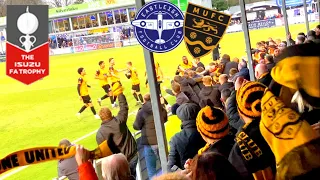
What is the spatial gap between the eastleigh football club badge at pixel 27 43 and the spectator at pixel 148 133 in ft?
5.26

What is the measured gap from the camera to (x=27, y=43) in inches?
122

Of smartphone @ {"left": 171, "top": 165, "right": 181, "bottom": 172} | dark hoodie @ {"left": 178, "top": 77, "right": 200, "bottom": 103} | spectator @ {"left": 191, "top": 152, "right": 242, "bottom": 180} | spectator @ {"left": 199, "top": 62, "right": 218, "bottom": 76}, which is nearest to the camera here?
spectator @ {"left": 191, "top": 152, "right": 242, "bottom": 180}

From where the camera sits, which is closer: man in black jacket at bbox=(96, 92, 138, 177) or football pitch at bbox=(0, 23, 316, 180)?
man in black jacket at bbox=(96, 92, 138, 177)

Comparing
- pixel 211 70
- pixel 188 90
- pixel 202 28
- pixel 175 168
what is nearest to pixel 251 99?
pixel 175 168

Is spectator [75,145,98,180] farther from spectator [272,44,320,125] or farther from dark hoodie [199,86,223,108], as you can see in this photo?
dark hoodie [199,86,223,108]

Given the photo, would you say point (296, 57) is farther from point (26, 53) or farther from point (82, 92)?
point (82, 92)

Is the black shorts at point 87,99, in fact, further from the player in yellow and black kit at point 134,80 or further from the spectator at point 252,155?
the spectator at point 252,155

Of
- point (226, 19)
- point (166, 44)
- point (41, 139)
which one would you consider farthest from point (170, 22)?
point (41, 139)

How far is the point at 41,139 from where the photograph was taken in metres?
9.82

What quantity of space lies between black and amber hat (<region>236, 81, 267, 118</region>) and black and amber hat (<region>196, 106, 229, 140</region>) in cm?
19

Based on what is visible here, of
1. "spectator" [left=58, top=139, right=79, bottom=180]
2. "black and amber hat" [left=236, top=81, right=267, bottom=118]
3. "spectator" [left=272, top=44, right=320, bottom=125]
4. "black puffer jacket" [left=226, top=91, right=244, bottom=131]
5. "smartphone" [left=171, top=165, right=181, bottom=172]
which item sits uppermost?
"spectator" [left=272, top=44, right=320, bottom=125]

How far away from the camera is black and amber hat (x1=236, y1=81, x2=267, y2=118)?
7.38ft

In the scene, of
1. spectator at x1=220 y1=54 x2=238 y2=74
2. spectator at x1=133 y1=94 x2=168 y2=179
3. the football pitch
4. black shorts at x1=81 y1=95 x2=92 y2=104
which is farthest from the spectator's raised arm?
black shorts at x1=81 y1=95 x2=92 y2=104

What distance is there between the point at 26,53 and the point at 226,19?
1660mm
